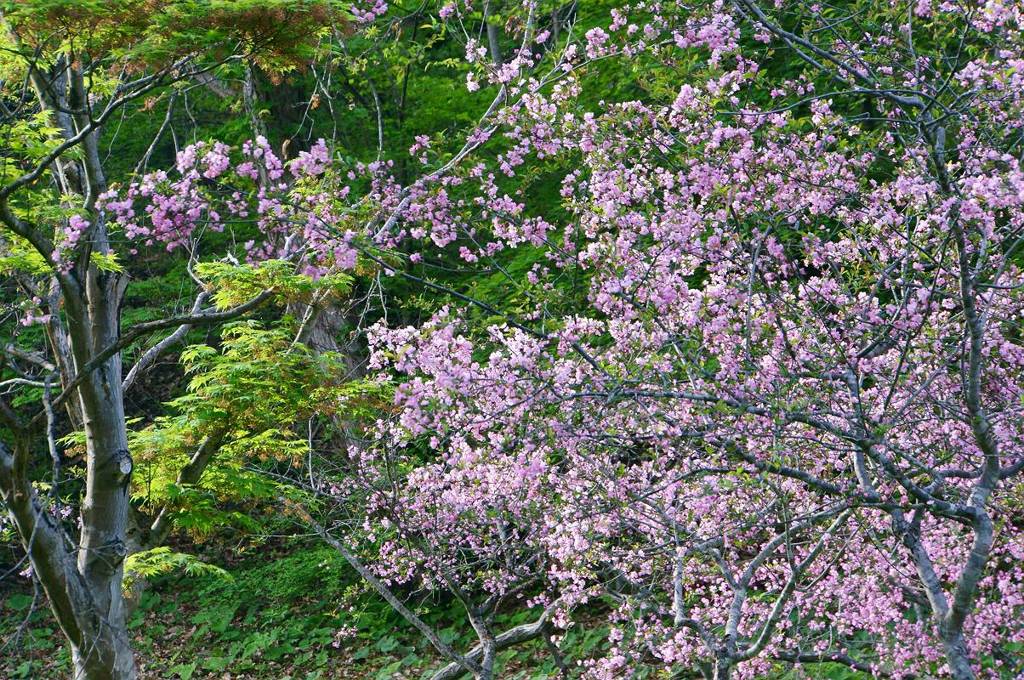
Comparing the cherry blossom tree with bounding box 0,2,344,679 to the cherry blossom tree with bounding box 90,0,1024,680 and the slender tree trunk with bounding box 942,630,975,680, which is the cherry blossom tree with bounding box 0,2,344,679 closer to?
the cherry blossom tree with bounding box 90,0,1024,680

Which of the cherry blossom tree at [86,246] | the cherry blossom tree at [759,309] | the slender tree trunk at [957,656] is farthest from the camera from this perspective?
the cherry blossom tree at [86,246]

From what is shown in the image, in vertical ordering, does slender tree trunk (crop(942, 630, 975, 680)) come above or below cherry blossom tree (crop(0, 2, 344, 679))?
below

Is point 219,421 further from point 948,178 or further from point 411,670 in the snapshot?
point 948,178

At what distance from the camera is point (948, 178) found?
3.53 m

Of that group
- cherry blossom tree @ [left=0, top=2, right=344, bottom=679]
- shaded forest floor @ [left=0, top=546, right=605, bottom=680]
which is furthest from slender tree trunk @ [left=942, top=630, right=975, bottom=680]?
shaded forest floor @ [left=0, top=546, right=605, bottom=680]

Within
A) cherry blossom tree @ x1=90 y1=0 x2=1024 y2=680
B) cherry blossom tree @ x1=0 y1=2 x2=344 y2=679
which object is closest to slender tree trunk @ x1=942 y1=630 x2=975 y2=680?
cherry blossom tree @ x1=90 y1=0 x2=1024 y2=680

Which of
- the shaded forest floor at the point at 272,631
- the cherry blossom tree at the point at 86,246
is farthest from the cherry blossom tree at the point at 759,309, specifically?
the shaded forest floor at the point at 272,631

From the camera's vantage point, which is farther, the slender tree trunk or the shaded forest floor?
the shaded forest floor

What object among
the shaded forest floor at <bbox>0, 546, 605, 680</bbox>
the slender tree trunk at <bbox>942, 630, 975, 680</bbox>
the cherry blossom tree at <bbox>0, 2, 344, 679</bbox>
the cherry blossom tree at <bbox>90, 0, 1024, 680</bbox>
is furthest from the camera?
the shaded forest floor at <bbox>0, 546, 605, 680</bbox>

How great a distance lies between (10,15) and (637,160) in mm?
3464

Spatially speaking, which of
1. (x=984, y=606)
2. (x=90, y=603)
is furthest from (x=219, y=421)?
(x=984, y=606)

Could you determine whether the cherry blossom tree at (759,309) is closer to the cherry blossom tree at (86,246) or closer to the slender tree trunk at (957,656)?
the slender tree trunk at (957,656)

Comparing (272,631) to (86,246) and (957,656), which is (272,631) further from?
(957,656)

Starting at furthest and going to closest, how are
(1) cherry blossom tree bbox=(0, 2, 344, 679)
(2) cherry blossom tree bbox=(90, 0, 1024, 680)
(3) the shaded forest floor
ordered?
(3) the shaded forest floor, (1) cherry blossom tree bbox=(0, 2, 344, 679), (2) cherry blossom tree bbox=(90, 0, 1024, 680)
